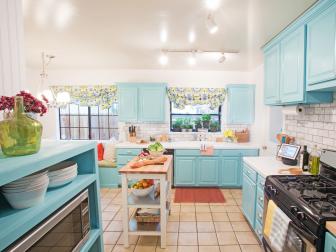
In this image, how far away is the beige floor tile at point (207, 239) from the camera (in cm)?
239

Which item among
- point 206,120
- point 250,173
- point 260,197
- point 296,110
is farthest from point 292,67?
point 206,120

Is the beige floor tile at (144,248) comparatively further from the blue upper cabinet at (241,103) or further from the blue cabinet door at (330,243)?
the blue upper cabinet at (241,103)

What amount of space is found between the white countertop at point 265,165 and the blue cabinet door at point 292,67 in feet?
2.61

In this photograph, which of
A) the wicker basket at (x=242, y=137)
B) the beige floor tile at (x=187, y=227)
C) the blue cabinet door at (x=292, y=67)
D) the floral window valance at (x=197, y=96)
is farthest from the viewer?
the floral window valance at (x=197, y=96)

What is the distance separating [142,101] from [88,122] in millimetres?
1561

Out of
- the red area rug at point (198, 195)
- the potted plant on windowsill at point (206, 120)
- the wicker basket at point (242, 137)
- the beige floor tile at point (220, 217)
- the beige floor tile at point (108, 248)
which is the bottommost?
the beige floor tile at point (108, 248)

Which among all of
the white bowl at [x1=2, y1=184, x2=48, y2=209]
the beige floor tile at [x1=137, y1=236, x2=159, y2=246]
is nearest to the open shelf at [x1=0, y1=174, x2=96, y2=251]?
the white bowl at [x1=2, y1=184, x2=48, y2=209]

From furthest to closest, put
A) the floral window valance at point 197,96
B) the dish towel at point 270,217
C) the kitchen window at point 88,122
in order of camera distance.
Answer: the kitchen window at point 88,122 < the floral window valance at point 197,96 < the dish towel at point 270,217

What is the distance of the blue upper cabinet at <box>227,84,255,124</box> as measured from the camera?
416 cm

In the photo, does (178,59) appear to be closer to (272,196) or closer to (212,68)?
(212,68)

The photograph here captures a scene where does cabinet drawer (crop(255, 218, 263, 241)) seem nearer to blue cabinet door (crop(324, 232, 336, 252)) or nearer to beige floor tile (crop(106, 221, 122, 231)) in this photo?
blue cabinet door (crop(324, 232, 336, 252))

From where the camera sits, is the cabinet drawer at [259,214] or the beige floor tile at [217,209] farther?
the beige floor tile at [217,209]

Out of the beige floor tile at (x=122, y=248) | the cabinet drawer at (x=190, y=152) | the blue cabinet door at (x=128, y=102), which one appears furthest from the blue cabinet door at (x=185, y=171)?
the beige floor tile at (x=122, y=248)

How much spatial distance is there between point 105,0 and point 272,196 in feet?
7.60
